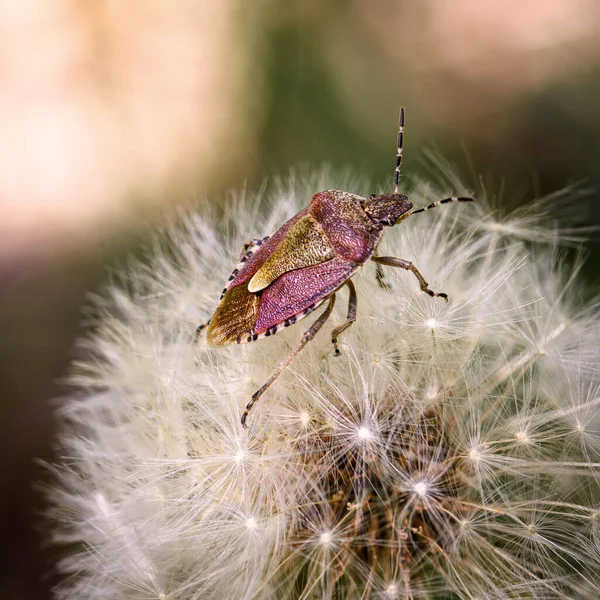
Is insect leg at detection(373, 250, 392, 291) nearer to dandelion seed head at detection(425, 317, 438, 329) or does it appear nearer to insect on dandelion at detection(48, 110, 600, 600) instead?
insect on dandelion at detection(48, 110, 600, 600)

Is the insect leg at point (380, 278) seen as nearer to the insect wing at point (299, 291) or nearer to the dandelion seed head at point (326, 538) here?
the insect wing at point (299, 291)

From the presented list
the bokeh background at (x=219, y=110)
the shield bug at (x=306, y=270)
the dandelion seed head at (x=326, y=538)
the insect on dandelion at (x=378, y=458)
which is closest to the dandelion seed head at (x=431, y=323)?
the insect on dandelion at (x=378, y=458)

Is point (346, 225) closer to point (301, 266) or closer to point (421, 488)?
point (301, 266)

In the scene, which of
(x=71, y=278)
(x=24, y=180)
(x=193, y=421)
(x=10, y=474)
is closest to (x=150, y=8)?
(x=24, y=180)

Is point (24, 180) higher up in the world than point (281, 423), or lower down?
higher up

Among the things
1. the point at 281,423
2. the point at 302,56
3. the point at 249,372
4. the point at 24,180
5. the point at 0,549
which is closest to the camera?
the point at 281,423

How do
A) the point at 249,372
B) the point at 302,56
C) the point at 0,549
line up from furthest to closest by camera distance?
1. the point at 302,56
2. the point at 0,549
3. the point at 249,372

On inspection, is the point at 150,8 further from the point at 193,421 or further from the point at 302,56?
the point at 193,421
